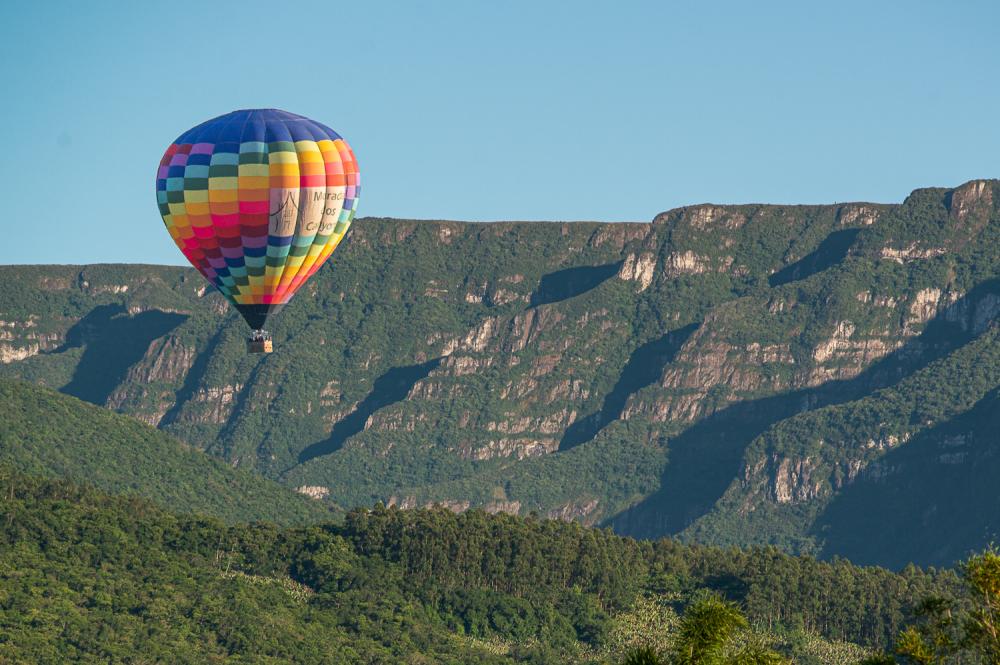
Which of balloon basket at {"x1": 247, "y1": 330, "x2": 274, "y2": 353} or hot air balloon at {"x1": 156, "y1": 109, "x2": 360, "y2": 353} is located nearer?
balloon basket at {"x1": 247, "y1": 330, "x2": 274, "y2": 353}

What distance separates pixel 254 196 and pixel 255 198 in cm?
17

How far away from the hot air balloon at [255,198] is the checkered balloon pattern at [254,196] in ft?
0.19

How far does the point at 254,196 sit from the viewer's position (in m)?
146

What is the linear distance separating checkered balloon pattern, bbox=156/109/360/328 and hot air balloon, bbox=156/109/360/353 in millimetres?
58

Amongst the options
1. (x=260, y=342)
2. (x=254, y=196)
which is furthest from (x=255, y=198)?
(x=260, y=342)

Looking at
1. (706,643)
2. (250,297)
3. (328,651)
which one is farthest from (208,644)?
(706,643)

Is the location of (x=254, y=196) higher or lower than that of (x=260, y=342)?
higher

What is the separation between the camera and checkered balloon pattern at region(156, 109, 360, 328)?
14650cm

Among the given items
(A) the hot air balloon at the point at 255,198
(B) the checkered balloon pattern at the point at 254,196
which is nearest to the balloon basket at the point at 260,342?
(A) the hot air balloon at the point at 255,198

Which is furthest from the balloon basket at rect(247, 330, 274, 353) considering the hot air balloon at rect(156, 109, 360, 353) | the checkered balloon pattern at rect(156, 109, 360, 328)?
the checkered balloon pattern at rect(156, 109, 360, 328)

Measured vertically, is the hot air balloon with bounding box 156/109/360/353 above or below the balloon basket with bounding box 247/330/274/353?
above

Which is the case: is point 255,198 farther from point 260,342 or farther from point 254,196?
point 260,342

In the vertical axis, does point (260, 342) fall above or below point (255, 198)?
below

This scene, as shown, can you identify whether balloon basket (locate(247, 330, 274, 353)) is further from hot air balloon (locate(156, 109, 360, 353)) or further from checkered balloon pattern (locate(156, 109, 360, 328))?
checkered balloon pattern (locate(156, 109, 360, 328))
